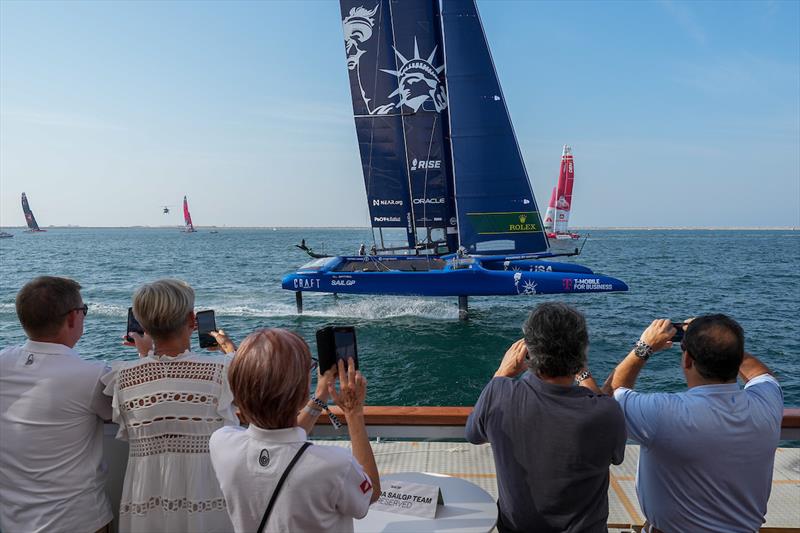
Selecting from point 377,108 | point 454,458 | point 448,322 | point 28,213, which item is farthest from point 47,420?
point 28,213

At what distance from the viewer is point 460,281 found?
1350 centimetres

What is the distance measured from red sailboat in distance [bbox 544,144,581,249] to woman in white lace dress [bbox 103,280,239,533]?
45.9 meters

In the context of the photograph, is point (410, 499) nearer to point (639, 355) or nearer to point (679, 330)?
point (639, 355)

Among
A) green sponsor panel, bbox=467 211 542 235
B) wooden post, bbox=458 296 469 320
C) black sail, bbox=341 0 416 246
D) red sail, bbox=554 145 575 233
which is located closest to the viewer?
wooden post, bbox=458 296 469 320

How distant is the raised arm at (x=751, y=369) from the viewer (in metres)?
1.98

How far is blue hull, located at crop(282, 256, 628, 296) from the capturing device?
13.4 m

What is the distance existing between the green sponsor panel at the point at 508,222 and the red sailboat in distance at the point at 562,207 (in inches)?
1256

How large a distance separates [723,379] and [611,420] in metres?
0.45

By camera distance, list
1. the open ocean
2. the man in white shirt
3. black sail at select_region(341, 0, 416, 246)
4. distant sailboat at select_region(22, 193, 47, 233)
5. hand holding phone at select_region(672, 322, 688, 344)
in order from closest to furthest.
Result: the man in white shirt
hand holding phone at select_region(672, 322, 688, 344)
the open ocean
black sail at select_region(341, 0, 416, 246)
distant sailboat at select_region(22, 193, 47, 233)

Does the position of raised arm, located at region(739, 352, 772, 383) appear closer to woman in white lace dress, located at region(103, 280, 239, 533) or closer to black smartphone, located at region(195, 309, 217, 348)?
woman in white lace dress, located at region(103, 280, 239, 533)

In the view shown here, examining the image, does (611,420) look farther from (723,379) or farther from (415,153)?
(415,153)

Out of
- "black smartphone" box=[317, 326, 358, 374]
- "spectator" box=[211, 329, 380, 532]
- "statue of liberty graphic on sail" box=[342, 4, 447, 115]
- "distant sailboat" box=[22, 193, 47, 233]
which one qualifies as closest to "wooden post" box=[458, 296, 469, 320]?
"statue of liberty graphic on sail" box=[342, 4, 447, 115]

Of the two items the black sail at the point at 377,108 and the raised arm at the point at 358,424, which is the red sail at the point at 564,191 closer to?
the black sail at the point at 377,108

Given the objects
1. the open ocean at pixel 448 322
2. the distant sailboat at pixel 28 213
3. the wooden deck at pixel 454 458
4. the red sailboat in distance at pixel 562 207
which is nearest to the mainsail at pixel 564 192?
the red sailboat in distance at pixel 562 207
